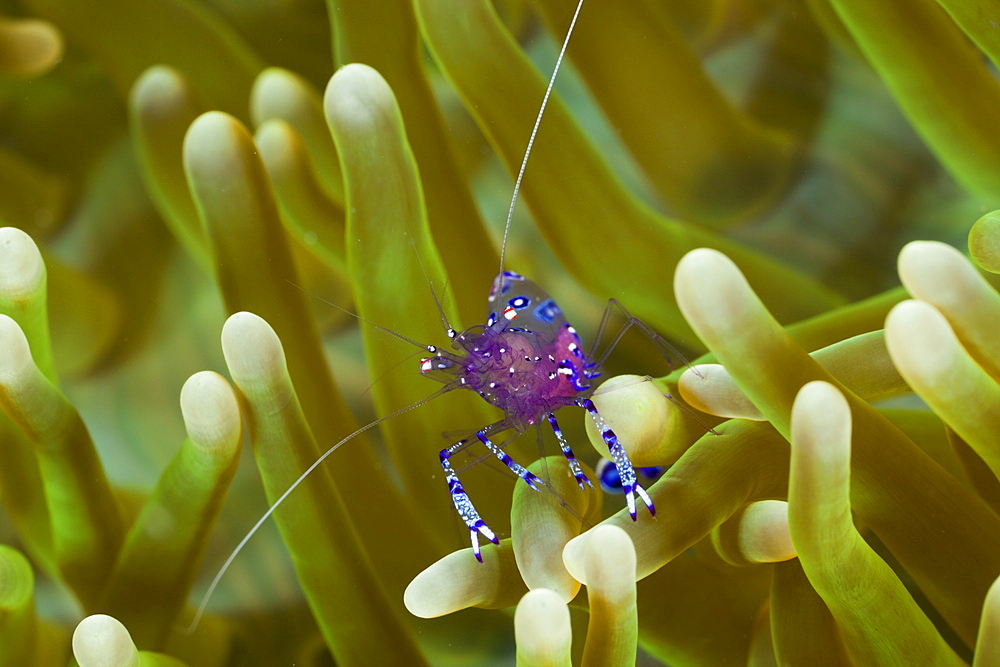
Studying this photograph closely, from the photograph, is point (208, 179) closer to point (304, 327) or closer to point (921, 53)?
point (304, 327)

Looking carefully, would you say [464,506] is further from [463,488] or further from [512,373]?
[512,373]

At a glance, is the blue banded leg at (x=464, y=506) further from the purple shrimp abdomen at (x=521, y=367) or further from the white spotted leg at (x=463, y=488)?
the purple shrimp abdomen at (x=521, y=367)

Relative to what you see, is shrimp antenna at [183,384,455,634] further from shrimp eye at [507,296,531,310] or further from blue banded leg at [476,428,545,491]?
shrimp eye at [507,296,531,310]

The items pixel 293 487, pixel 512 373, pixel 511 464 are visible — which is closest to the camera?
pixel 293 487

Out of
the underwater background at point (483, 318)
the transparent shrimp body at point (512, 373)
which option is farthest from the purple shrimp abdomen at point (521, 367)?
the underwater background at point (483, 318)

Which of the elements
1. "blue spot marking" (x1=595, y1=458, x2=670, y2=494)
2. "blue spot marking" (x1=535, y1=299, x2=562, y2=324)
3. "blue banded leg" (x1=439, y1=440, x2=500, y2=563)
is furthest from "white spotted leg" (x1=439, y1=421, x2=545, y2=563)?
"blue spot marking" (x1=535, y1=299, x2=562, y2=324)

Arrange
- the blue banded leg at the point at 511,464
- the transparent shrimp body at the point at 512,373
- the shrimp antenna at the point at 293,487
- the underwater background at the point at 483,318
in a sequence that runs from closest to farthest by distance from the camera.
A: the underwater background at the point at 483,318
the blue banded leg at the point at 511,464
the shrimp antenna at the point at 293,487
the transparent shrimp body at the point at 512,373

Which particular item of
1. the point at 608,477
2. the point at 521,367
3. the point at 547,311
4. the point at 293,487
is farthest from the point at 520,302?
the point at 293,487
